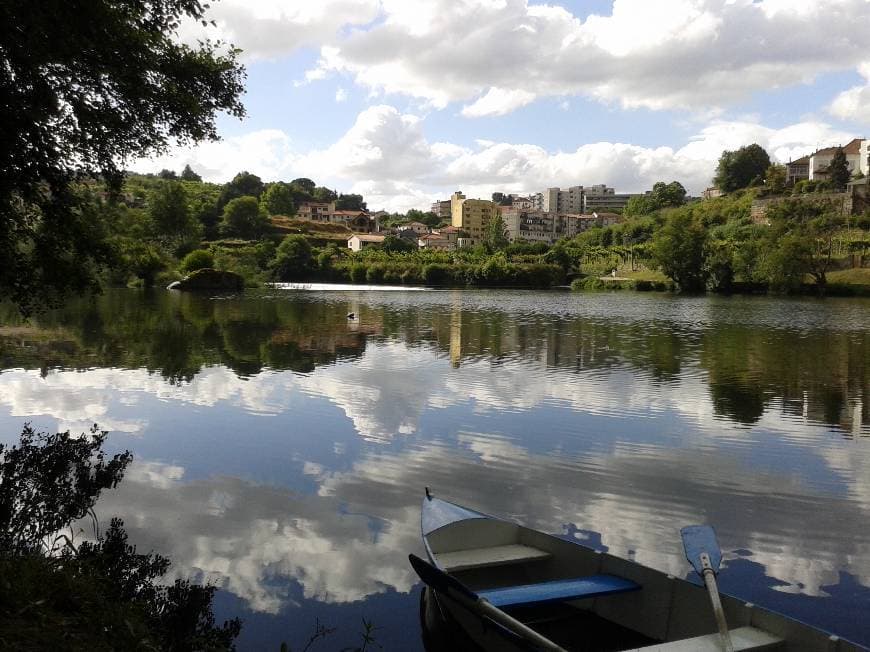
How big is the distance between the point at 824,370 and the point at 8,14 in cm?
2768

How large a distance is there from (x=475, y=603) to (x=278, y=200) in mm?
173819

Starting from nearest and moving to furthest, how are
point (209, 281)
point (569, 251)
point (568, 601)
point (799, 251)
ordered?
point (568, 601) → point (209, 281) → point (799, 251) → point (569, 251)

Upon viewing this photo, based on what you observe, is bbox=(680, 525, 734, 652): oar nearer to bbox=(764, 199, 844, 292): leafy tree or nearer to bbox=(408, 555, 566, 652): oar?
bbox=(408, 555, 566, 652): oar

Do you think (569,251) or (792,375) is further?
(569,251)

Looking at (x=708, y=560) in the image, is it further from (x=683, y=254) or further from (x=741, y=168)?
(x=741, y=168)

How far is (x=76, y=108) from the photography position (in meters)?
13.7

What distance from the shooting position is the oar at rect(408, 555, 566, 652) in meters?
5.64

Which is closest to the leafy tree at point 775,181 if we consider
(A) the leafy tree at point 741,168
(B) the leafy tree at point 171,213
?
(A) the leafy tree at point 741,168

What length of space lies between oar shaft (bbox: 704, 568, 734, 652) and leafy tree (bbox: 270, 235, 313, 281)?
360ft

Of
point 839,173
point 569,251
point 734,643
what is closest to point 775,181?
point 839,173

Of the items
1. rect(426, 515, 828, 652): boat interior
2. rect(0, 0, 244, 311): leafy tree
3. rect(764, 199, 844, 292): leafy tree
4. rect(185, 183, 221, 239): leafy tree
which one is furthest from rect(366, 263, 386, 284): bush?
rect(426, 515, 828, 652): boat interior

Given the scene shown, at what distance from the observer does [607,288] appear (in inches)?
4058

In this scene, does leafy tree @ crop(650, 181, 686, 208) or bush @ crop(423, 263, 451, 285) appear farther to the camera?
leafy tree @ crop(650, 181, 686, 208)

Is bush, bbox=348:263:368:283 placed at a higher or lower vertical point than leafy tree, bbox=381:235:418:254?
lower
